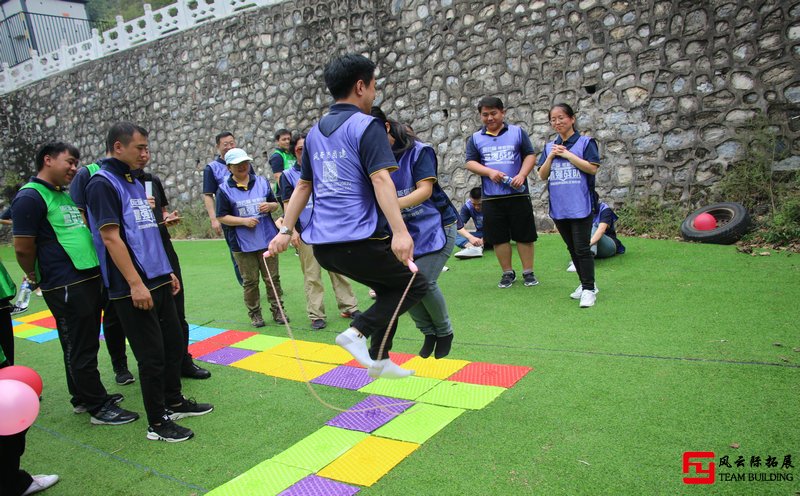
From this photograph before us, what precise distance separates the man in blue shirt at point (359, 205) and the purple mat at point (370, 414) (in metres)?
0.36

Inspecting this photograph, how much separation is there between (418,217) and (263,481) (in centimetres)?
170

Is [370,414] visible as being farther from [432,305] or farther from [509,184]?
[509,184]

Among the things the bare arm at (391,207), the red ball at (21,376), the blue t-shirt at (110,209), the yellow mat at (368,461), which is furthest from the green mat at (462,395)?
the red ball at (21,376)

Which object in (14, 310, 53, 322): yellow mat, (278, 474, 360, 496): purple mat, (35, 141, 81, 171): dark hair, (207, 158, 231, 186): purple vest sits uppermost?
(35, 141, 81, 171): dark hair

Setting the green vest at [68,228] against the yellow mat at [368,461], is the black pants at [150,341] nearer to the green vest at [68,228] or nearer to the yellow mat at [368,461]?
the green vest at [68,228]

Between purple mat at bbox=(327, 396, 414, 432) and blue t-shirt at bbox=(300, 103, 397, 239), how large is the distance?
1.07 m

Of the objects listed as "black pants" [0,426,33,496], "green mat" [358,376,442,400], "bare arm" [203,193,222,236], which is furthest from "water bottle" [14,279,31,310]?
"green mat" [358,376,442,400]

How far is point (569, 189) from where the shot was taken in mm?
5082

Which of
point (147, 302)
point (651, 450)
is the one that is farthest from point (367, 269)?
point (651, 450)

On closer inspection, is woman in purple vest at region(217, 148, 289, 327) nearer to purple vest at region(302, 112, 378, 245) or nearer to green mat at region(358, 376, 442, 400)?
green mat at region(358, 376, 442, 400)

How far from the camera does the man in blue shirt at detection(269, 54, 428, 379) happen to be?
271 cm

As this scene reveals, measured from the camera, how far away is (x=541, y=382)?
339cm

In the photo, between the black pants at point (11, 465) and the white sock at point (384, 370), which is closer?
the black pants at point (11, 465)

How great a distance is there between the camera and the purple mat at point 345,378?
12.4ft
